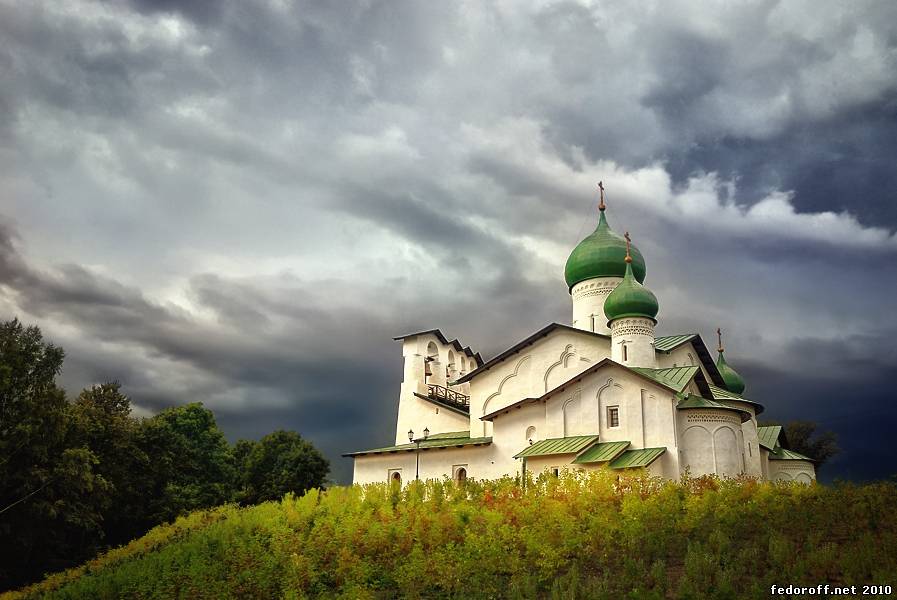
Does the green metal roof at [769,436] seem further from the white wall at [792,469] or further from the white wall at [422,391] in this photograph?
the white wall at [422,391]

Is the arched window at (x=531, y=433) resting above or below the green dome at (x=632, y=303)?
below

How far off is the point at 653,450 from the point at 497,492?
7371mm

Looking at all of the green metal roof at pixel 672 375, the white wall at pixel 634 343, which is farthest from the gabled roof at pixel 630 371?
the white wall at pixel 634 343

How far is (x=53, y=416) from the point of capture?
2445 centimetres

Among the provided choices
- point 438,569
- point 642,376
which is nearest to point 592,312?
point 642,376

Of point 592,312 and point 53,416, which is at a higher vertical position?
point 592,312

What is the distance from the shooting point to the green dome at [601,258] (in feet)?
102

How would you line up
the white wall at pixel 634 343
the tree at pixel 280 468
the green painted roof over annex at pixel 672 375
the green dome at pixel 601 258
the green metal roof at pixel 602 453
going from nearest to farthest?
the green metal roof at pixel 602 453 → the green painted roof over annex at pixel 672 375 → the white wall at pixel 634 343 → the green dome at pixel 601 258 → the tree at pixel 280 468

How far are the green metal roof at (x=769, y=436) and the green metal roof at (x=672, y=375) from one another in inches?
403

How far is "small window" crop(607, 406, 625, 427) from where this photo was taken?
951 inches

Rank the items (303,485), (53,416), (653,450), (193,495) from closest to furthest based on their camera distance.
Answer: (653,450) < (53,416) < (193,495) < (303,485)

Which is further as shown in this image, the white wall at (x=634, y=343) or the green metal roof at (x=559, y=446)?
the white wall at (x=634, y=343)

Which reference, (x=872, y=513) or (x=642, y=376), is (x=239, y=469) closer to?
(x=642, y=376)

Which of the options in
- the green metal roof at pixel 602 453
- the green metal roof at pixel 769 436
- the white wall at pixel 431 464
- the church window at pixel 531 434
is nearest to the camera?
the green metal roof at pixel 602 453
